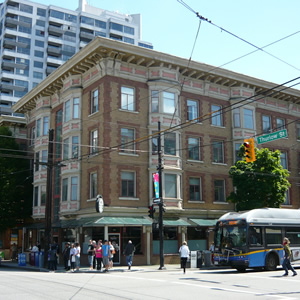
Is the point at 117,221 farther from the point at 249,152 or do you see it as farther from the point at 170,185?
the point at 249,152

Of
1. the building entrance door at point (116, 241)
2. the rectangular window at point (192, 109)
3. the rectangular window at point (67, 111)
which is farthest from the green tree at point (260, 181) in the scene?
the rectangular window at point (67, 111)

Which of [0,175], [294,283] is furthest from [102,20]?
[294,283]

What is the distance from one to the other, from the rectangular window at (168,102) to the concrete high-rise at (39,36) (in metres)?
55.8

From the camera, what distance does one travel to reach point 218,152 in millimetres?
35938

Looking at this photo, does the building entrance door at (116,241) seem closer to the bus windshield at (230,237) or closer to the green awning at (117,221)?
the green awning at (117,221)

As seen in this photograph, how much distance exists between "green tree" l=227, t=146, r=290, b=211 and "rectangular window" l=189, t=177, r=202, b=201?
4.05 metres

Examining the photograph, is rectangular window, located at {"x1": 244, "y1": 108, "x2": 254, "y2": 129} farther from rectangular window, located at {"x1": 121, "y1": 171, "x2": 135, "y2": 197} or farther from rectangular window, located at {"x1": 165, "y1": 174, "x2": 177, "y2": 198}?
rectangular window, located at {"x1": 121, "y1": 171, "x2": 135, "y2": 197}

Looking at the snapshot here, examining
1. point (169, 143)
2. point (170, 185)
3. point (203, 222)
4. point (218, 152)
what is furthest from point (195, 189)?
point (169, 143)

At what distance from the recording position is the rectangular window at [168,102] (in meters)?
32.8

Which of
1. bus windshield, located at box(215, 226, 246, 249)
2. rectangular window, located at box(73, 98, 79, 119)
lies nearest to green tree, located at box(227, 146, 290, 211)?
bus windshield, located at box(215, 226, 246, 249)

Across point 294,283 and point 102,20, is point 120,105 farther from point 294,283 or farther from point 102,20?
point 102,20

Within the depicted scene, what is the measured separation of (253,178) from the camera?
99.6 feet

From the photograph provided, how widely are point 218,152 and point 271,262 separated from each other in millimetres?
14651

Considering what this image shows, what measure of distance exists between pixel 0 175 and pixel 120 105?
1471cm
